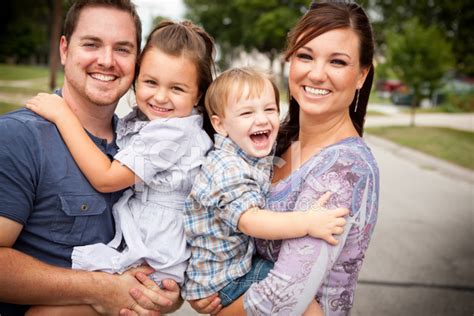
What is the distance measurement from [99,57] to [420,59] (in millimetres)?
16212

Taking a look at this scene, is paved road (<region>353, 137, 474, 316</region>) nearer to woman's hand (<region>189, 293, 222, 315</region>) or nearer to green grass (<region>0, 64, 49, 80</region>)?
woman's hand (<region>189, 293, 222, 315</region>)

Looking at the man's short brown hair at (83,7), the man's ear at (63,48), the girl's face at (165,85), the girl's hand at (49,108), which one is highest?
the man's short brown hair at (83,7)

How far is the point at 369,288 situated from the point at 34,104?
11.7ft

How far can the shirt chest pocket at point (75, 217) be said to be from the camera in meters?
2.09

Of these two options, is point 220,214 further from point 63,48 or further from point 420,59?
point 420,59

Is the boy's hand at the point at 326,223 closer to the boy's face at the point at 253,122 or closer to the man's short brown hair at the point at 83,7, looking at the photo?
the boy's face at the point at 253,122

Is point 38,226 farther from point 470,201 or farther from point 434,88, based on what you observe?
point 434,88

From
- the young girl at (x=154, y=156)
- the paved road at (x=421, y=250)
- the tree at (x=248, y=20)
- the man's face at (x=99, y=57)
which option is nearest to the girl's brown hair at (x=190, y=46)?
the young girl at (x=154, y=156)

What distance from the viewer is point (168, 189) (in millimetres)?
2205

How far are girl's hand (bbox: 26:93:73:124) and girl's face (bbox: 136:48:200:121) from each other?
0.34 m

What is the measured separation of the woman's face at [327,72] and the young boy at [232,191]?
0.50 ft

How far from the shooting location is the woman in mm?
1909

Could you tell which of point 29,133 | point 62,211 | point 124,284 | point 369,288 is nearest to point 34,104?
point 29,133

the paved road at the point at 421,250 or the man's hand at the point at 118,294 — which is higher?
the man's hand at the point at 118,294
